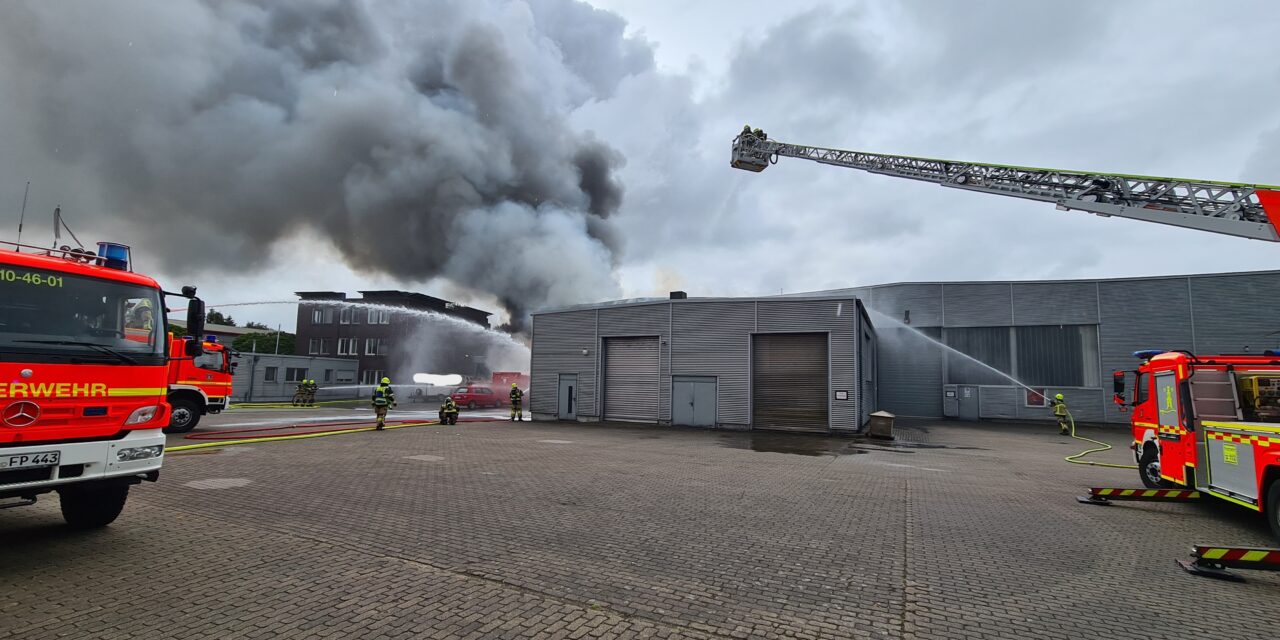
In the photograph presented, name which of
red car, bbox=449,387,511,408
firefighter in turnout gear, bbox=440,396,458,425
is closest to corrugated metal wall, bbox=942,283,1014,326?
red car, bbox=449,387,511,408

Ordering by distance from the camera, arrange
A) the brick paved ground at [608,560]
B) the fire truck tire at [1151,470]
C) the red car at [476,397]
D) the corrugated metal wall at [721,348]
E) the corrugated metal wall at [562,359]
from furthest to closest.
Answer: the red car at [476,397]
the corrugated metal wall at [562,359]
the corrugated metal wall at [721,348]
the fire truck tire at [1151,470]
the brick paved ground at [608,560]

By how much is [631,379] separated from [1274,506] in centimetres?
1825

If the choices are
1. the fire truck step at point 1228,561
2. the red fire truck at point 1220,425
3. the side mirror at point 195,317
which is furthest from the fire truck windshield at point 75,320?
the red fire truck at point 1220,425

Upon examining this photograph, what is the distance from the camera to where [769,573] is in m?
4.69

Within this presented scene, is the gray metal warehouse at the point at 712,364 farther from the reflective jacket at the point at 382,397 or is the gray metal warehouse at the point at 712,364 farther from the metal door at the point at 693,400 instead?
the reflective jacket at the point at 382,397

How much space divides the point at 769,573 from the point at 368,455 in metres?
9.33

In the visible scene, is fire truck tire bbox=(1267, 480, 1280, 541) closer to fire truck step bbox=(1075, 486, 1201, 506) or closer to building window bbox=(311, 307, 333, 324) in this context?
fire truck step bbox=(1075, 486, 1201, 506)

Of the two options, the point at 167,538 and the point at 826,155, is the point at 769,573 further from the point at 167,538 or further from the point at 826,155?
the point at 826,155

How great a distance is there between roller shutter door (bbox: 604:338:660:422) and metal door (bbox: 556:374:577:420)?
1.38 meters

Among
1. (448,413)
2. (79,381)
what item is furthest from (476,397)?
(79,381)

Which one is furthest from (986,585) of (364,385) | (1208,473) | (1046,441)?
(364,385)

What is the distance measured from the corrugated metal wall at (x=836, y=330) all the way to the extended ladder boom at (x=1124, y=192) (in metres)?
5.58

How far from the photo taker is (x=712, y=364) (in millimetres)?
21125

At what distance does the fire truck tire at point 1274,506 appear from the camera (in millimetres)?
5820
